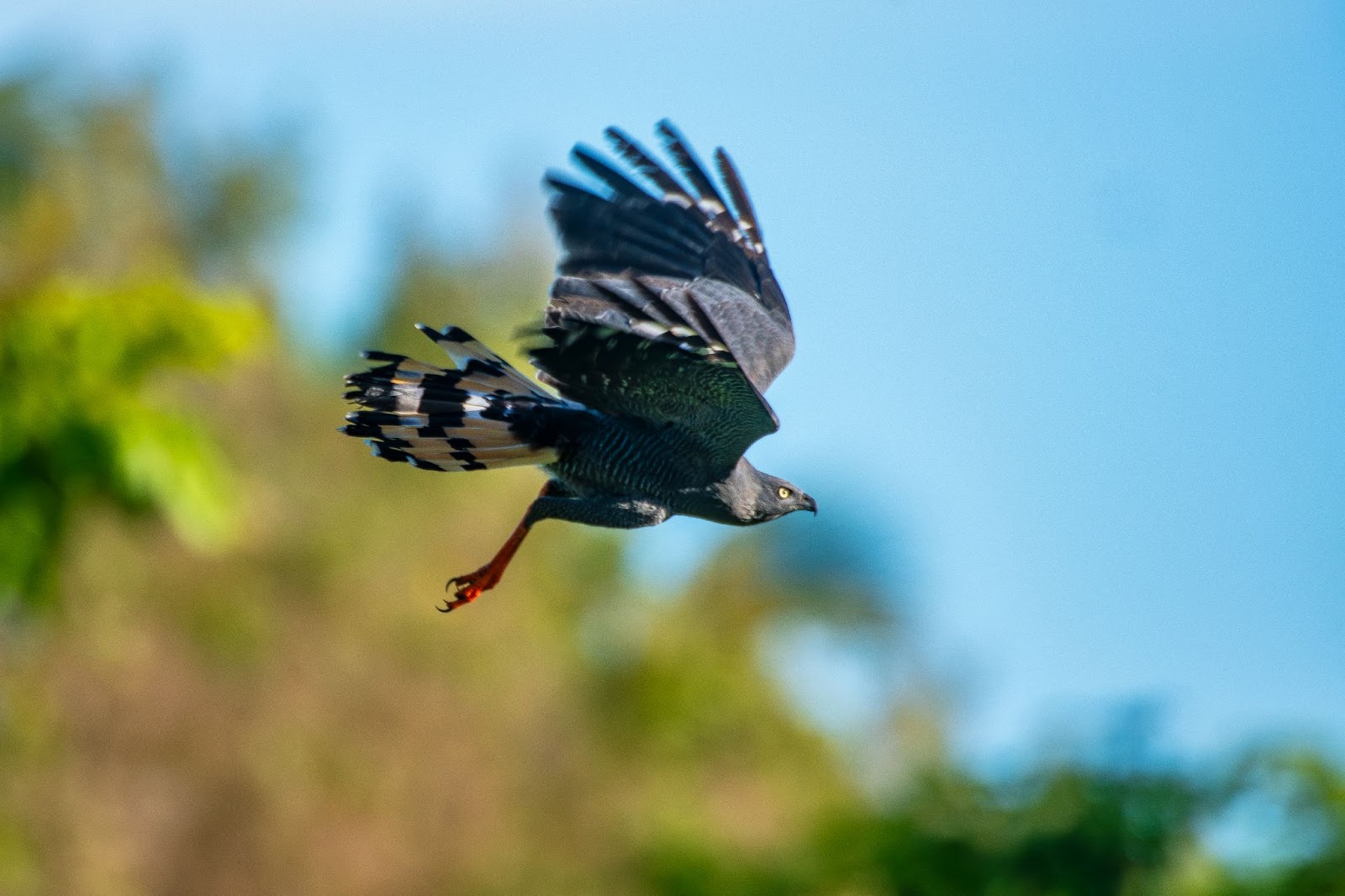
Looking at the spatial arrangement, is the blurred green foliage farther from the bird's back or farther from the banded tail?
the bird's back

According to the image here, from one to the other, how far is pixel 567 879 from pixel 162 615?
16.6ft

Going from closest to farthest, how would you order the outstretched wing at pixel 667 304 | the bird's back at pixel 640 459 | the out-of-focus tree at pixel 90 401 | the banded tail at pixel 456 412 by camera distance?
the outstretched wing at pixel 667 304
the bird's back at pixel 640 459
the banded tail at pixel 456 412
the out-of-focus tree at pixel 90 401

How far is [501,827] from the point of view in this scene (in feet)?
60.7

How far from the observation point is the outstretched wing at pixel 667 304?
12.6ft

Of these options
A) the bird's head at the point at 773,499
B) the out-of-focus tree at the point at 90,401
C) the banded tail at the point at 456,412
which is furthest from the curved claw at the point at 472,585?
the out-of-focus tree at the point at 90,401

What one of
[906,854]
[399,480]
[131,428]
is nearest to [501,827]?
[399,480]

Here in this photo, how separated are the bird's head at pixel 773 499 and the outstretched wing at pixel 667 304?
0.78 feet

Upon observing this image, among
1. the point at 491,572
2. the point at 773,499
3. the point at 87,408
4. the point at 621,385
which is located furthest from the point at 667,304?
the point at 87,408

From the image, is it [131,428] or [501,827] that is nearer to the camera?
[131,428]

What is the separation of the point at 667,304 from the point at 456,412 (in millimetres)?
819

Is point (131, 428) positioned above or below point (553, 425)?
above

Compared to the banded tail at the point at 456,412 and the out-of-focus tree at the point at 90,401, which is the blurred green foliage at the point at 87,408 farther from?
the banded tail at the point at 456,412

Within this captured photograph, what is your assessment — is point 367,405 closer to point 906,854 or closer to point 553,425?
point 553,425

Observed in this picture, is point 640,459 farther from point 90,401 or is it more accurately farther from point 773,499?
point 90,401
